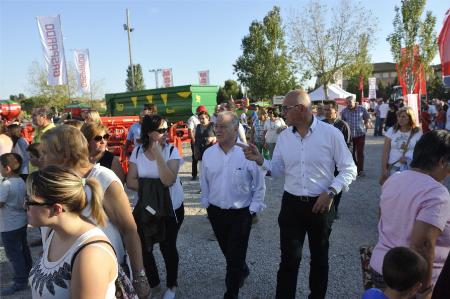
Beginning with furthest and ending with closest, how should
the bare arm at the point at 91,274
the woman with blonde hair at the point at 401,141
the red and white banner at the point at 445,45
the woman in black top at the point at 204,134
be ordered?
the woman in black top at the point at 204,134 < the woman with blonde hair at the point at 401,141 < the red and white banner at the point at 445,45 < the bare arm at the point at 91,274

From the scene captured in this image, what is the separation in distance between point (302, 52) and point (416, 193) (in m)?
23.4

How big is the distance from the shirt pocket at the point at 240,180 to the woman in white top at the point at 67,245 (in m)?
1.83

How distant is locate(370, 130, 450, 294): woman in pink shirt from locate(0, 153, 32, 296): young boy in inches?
140

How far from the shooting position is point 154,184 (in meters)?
3.24

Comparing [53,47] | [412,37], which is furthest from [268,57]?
[53,47]

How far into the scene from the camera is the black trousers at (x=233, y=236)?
3.26m

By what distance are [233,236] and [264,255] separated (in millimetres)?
1362

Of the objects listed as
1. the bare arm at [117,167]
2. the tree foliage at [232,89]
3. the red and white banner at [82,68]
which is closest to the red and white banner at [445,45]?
the bare arm at [117,167]

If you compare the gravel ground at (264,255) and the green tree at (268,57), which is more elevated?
the green tree at (268,57)

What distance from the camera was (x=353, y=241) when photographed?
15.9 ft

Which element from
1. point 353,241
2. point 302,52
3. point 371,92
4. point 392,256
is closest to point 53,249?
point 392,256

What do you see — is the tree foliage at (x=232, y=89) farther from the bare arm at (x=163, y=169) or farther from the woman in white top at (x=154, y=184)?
the bare arm at (x=163, y=169)

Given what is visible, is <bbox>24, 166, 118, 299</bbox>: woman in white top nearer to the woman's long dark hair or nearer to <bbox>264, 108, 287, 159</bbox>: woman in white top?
the woman's long dark hair

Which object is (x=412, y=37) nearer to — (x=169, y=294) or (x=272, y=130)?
(x=272, y=130)
